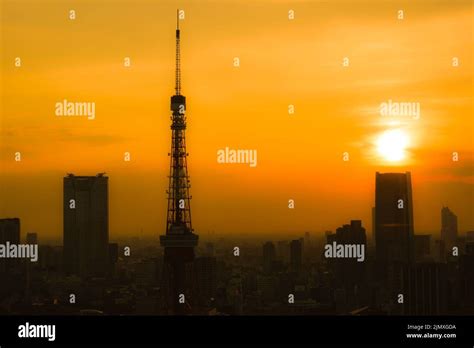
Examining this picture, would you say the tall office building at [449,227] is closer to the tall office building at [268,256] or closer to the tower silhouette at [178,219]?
the tall office building at [268,256]

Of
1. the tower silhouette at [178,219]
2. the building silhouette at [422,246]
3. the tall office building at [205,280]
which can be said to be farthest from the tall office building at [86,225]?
the building silhouette at [422,246]

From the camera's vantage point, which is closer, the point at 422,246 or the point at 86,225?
the point at 86,225

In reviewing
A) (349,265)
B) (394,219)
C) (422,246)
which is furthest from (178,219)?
(422,246)

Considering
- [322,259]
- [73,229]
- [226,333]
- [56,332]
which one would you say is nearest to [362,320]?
[226,333]

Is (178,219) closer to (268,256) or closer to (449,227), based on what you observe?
(268,256)

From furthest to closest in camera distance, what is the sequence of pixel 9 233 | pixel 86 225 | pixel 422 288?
1. pixel 422 288
2. pixel 86 225
3. pixel 9 233

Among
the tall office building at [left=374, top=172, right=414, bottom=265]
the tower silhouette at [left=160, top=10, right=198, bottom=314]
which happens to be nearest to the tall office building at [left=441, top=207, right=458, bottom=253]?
the tall office building at [left=374, top=172, right=414, bottom=265]

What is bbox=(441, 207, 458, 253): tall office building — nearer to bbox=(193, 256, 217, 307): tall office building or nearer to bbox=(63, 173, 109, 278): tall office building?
bbox=(193, 256, 217, 307): tall office building
